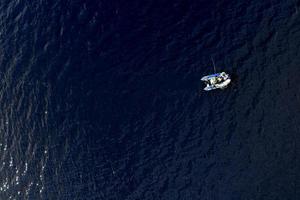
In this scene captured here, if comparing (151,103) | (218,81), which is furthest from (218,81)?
(151,103)

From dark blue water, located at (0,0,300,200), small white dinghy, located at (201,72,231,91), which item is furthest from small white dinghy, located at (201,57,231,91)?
dark blue water, located at (0,0,300,200)

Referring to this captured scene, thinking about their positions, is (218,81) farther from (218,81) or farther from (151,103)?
(151,103)

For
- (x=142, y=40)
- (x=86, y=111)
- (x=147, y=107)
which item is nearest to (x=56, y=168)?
(x=86, y=111)

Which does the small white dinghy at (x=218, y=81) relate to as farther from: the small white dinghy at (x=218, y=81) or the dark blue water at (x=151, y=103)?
the dark blue water at (x=151, y=103)

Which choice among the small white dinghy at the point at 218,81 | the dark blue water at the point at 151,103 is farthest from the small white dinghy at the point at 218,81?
the dark blue water at the point at 151,103

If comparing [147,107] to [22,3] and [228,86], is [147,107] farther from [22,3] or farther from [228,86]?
[22,3]

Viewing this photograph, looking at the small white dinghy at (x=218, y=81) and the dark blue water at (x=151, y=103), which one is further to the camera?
the small white dinghy at (x=218, y=81)

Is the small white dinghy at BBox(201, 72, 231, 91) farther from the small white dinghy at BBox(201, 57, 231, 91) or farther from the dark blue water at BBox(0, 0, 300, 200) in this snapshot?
the dark blue water at BBox(0, 0, 300, 200)
